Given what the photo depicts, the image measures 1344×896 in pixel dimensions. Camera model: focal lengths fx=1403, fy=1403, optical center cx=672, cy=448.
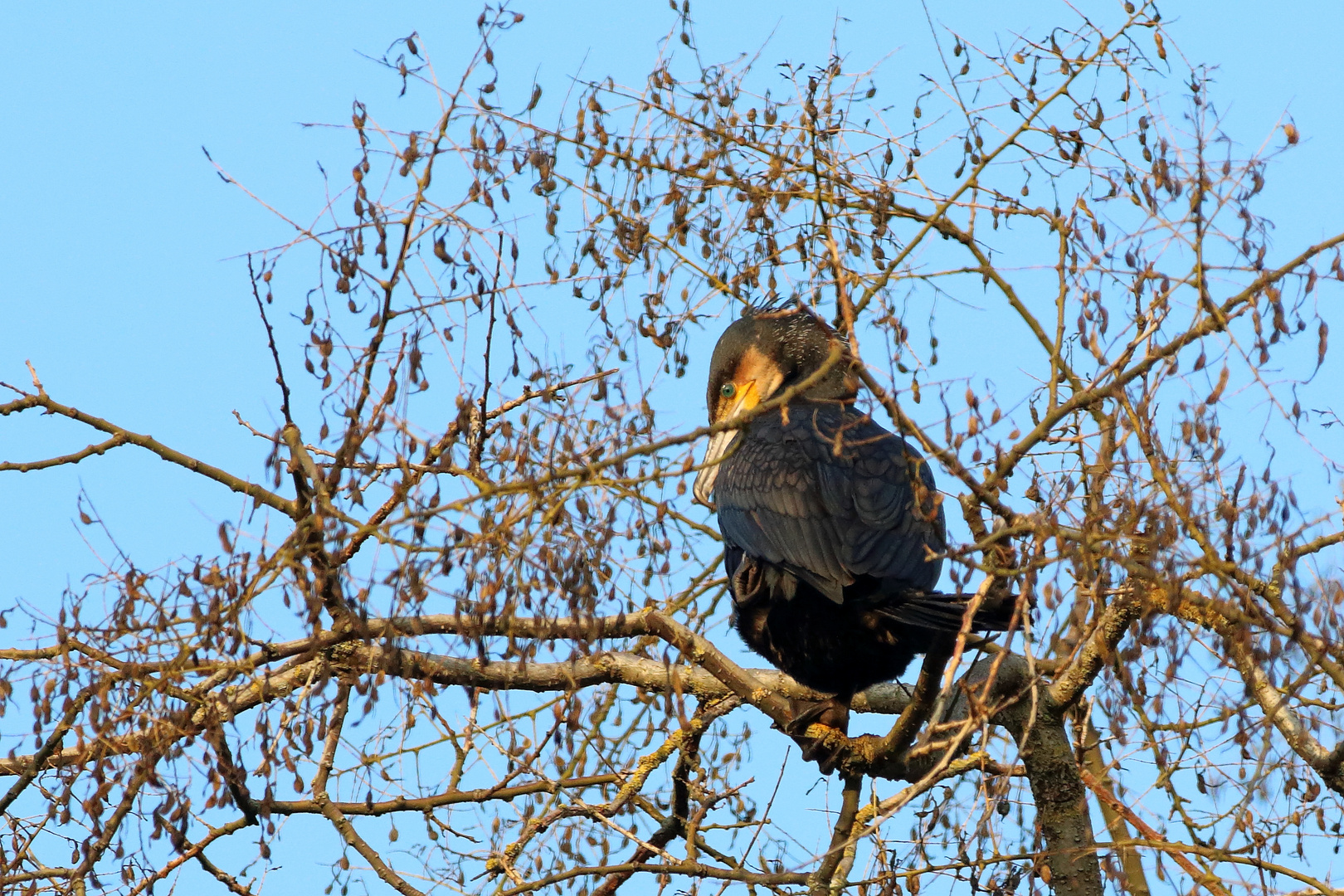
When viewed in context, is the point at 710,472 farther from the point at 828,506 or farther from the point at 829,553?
the point at 829,553

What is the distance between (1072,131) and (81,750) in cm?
306

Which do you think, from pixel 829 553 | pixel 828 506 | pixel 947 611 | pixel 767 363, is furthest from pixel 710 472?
pixel 947 611

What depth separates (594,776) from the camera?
14.0ft

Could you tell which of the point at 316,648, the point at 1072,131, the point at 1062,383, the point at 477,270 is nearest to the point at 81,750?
the point at 316,648

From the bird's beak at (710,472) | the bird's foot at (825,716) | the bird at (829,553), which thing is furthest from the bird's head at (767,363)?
the bird's foot at (825,716)

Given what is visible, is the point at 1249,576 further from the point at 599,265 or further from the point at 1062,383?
the point at 599,265

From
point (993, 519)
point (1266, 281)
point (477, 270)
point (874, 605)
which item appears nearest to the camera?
point (1266, 281)

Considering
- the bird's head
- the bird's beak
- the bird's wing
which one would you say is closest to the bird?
the bird's wing

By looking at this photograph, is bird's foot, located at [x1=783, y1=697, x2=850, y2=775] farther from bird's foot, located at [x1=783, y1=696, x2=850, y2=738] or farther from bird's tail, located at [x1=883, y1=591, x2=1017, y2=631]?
bird's tail, located at [x1=883, y1=591, x2=1017, y2=631]

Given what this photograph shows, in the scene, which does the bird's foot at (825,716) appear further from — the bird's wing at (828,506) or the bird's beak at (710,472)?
the bird's beak at (710,472)

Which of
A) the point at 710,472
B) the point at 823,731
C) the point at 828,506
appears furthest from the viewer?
the point at 710,472

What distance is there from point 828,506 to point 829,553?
0.62ft

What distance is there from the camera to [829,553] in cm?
390

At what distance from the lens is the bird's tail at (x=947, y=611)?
3.07 m
